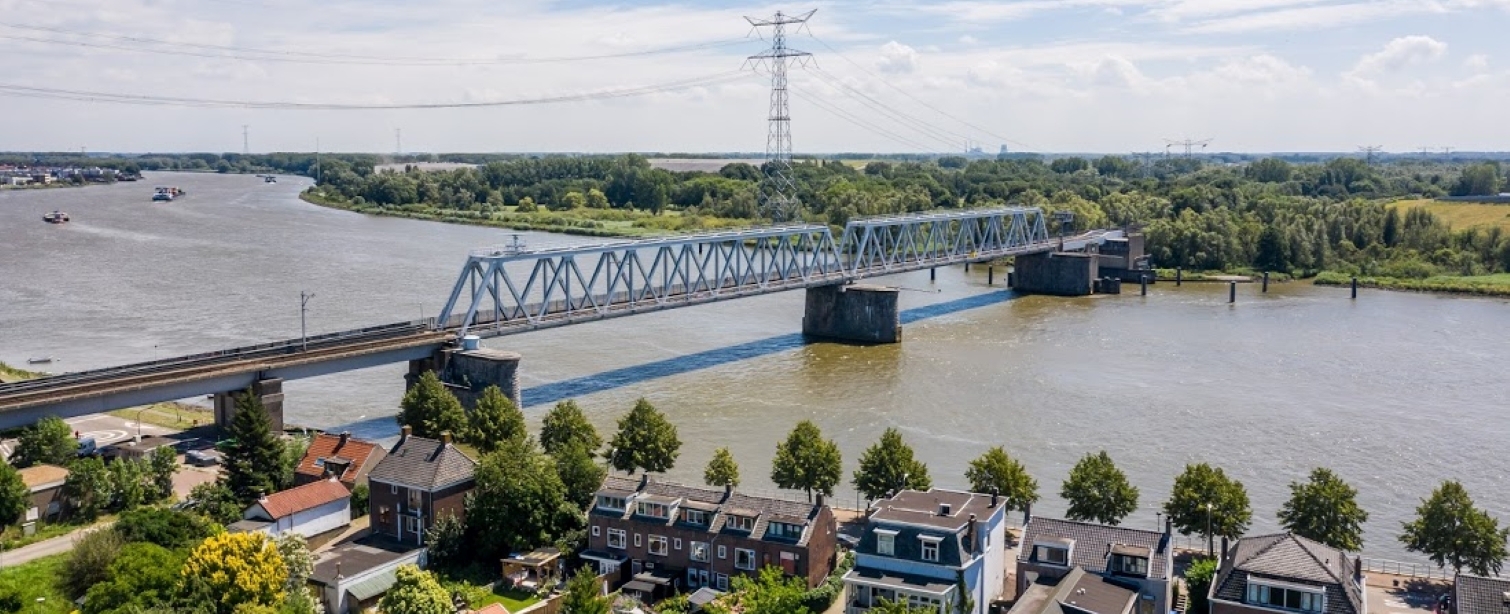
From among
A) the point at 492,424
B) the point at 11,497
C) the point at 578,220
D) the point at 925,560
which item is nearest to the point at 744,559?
the point at 925,560

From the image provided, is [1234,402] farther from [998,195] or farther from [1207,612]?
[998,195]

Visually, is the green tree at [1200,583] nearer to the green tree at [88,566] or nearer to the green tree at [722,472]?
the green tree at [722,472]

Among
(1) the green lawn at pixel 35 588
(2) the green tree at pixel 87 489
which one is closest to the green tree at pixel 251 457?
(2) the green tree at pixel 87 489

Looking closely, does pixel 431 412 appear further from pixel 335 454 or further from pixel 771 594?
pixel 771 594

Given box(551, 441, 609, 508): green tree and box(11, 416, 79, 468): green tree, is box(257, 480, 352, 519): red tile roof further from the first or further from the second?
box(11, 416, 79, 468): green tree

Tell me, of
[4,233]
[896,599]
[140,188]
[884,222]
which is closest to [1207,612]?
[896,599]
